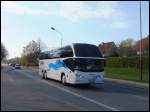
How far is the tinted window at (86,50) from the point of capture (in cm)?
2480

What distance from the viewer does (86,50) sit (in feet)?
82.0

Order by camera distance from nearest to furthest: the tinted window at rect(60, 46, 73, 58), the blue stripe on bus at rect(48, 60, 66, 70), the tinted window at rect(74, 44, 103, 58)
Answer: the tinted window at rect(74, 44, 103, 58)
the tinted window at rect(60, 46, 73, 58)
the blue stripe on bus at rect(48, 60, 66, 70)

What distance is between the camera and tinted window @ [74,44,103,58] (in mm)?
24797

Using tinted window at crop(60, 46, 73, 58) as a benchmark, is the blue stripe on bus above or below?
below

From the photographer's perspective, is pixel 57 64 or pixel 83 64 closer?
pixel 83 64

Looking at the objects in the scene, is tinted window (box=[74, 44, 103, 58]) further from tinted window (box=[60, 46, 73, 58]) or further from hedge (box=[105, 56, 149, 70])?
hedge (box=[105, 56, 149, 70])

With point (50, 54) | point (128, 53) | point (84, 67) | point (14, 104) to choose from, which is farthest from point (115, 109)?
point (128, 53)

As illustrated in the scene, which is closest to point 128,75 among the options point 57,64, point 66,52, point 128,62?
point 57,64

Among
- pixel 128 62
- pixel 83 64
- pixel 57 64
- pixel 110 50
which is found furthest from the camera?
pixel 110 50

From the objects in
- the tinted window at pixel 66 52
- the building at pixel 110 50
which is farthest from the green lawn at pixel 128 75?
the building at pixel 110 50

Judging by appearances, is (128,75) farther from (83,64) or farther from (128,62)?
(128,62)

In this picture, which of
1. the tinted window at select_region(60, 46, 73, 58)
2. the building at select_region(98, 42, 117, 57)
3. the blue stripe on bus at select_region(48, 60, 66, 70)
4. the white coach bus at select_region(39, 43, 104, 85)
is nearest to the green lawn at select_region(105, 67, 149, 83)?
the blue stripe on bus at select_region(48, 60, 66, 70)

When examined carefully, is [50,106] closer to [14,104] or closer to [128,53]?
[14,104]

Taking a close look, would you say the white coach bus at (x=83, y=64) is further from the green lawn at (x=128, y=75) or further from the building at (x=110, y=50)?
the building at (x=110, y=50)
